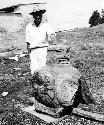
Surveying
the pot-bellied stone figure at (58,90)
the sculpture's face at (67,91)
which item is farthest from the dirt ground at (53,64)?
the sculpture's face at (67,91)

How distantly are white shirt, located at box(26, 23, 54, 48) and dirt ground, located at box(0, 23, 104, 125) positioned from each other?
32cm

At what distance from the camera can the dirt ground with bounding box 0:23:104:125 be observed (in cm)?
662

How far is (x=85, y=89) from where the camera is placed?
6809mm

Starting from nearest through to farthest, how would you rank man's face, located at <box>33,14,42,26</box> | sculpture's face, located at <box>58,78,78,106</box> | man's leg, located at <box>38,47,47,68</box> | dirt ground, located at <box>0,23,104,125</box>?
sculpture's face, located at <box>58,78,78,106</box> < dirt ground, located at <box>0,23,104,125</box> < man's face, located at <box>33,14,42,26</box> < man's leg, located at <box>38,47,47,68</box>

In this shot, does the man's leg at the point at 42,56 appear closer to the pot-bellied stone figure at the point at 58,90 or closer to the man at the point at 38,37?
the man at the point at 38,37

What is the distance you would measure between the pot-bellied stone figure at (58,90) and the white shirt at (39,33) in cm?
75

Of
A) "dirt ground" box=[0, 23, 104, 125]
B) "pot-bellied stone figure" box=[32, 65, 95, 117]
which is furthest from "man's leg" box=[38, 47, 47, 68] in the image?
"pot-bellied stone figure" box=[32, 65, 95, 117]

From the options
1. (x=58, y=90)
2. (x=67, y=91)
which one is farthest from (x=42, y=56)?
(x=67, y=91)

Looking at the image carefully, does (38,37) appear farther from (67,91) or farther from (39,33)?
(67,91)

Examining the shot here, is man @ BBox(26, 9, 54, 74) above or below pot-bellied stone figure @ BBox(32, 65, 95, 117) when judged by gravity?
above

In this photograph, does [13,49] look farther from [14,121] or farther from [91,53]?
[14,121]

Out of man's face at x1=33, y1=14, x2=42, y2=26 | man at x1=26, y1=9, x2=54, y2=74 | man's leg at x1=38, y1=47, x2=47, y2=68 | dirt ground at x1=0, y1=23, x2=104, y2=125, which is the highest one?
man's face at x1=33, y1=14, x2=42, y2=26

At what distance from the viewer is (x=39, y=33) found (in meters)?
7.14

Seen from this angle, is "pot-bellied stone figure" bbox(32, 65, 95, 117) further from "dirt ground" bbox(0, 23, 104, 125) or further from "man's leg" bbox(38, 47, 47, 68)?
"man's leg" bbox(38, 47, 47, 68)
